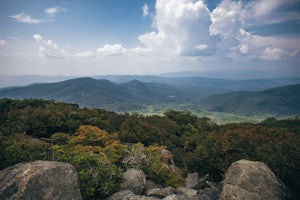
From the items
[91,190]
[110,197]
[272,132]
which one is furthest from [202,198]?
[272,132]

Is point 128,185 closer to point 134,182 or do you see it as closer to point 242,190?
point 134,182

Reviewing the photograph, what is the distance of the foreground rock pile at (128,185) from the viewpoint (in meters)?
7.22

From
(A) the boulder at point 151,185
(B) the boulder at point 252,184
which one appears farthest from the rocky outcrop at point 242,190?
(A) the boulder at point 151,185

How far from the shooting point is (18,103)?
3139 centimetres

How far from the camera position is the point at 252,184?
30.9 feet

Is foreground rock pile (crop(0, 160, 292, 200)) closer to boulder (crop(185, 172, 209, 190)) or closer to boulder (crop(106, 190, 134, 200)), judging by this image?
boulder (crop(106, 190, 134, 200))

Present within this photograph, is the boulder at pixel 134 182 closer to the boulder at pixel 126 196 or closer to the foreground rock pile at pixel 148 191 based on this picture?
the foreground rock pile at pixel 148 191

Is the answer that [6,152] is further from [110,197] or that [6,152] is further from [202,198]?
[202,198]

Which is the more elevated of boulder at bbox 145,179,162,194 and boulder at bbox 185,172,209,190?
boulder at bbox 145,179,162,194

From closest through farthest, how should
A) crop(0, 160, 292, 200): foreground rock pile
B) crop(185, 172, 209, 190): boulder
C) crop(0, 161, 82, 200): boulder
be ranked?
crop(0, 161, 82, 200): boulder
crop(0, 160, 292, 200): foreground rock pile
crop(185, 172, 209, 190): boulder

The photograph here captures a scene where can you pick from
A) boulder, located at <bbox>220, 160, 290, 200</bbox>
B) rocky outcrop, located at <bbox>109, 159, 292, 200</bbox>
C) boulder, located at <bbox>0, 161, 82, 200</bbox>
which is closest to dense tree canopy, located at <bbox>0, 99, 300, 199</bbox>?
boulder, located at <bbox>0, 161, 82, 200</bbox>

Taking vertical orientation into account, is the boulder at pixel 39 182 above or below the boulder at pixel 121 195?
above

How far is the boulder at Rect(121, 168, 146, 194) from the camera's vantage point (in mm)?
10539

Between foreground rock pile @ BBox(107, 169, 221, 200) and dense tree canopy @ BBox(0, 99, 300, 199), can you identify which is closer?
foreground rock pile @ BBox(107, 169, 221, 200)
